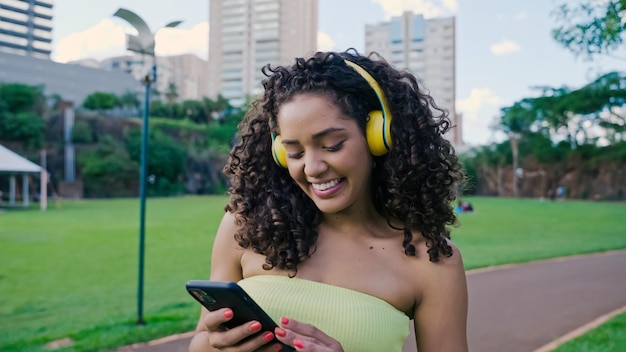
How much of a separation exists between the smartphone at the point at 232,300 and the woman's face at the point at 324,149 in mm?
320

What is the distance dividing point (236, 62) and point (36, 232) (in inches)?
1101

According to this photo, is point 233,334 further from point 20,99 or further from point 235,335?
point 20,99

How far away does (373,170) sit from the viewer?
159cm

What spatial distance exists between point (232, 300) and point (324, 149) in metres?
0.41

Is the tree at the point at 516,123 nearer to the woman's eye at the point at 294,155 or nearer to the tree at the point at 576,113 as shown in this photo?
the tree at the point at 576,113

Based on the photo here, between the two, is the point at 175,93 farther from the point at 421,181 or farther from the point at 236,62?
the point at 421,181

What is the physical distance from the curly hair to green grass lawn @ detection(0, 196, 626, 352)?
12.8 feet

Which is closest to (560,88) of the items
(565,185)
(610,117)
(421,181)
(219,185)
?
(610,117)

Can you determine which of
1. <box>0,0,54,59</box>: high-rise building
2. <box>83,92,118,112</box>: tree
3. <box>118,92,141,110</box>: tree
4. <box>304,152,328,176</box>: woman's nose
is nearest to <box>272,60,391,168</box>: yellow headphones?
<box>304,152,328,176</box>: woman's nose

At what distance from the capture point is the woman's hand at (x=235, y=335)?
1.26 metres

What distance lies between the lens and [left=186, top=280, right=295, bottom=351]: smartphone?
1206 millimetres

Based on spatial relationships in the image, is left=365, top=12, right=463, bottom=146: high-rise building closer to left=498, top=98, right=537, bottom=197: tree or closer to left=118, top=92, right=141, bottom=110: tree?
left=498, top=98, right=537, bottom=197: tree

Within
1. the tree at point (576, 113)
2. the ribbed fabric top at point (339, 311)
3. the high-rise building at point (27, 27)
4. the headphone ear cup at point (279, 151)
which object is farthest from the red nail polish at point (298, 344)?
the tree at point (576, 113)

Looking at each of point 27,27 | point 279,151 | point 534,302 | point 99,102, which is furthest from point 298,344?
point 99,102
